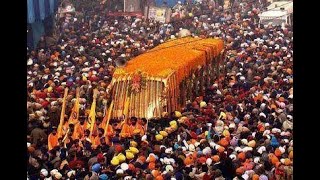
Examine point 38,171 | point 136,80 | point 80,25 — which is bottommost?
point 38,171

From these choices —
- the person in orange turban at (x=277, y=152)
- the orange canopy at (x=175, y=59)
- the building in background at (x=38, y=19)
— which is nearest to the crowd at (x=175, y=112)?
the person in orange turban at (x=277, y=152)

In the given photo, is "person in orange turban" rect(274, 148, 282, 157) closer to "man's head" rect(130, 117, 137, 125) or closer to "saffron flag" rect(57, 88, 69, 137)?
"man's head" rect(130, 117, 137, 125)

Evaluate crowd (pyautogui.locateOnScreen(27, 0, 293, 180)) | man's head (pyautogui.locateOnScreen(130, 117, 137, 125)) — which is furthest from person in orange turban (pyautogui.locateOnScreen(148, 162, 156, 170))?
man's head (pyautogui.locateOnScreen(130, 117, 137, 125))

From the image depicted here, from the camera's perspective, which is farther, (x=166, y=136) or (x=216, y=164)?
(x=166, y=136)

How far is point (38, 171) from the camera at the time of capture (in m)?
9.61

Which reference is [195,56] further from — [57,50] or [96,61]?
[57,50]

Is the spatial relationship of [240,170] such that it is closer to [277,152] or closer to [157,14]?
[277,152]

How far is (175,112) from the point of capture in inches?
442

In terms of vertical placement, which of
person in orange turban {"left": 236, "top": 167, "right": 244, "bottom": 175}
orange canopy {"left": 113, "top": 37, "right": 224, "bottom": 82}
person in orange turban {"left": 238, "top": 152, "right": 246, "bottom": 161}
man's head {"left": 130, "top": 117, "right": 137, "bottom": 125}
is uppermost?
orange canopy {"left": 113, "top": 37, "right": 224, "bottom": 82}

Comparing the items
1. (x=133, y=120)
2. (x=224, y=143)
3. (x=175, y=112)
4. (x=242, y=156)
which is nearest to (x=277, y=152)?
(x=242, y=156)

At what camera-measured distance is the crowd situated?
945 centimetres

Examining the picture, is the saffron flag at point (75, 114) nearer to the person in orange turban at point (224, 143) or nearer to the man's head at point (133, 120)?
the man's head at point (133, 120)

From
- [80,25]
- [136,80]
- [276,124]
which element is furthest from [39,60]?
[276,124]
